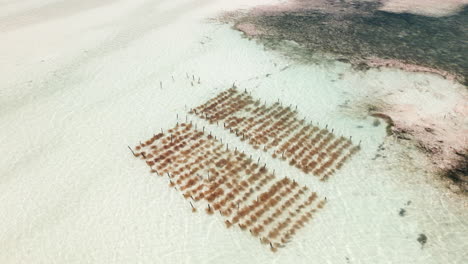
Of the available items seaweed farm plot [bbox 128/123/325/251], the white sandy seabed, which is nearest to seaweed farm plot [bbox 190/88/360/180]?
the white sandy seabed

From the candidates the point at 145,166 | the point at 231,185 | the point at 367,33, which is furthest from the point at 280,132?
the point at 367,33

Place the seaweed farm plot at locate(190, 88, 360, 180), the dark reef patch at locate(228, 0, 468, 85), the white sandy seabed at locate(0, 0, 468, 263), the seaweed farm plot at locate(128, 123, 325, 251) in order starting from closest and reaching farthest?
the white sandy seabed at locate(0, 0, 468, 263) → the seaweed farm plot at locate(128, 123, 325, 251) → the seaweed farm plot at locate(190, 88, 360, 180) → the dark reef patch at locate(228, 0, 468, 85)

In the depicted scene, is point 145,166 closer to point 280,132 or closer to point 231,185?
point 231,185

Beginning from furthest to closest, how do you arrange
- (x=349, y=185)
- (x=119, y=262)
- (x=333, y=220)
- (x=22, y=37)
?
(x=22, y=37) → (x=349, y=185) → (x=333, y=220) → (x=119, y=262)

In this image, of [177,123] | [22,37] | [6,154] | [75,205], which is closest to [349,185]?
[177,123]

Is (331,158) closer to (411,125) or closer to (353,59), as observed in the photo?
(411,125)

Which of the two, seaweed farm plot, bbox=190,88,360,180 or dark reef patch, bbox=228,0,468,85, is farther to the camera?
dark reef patch, bbox=228,0,468,85

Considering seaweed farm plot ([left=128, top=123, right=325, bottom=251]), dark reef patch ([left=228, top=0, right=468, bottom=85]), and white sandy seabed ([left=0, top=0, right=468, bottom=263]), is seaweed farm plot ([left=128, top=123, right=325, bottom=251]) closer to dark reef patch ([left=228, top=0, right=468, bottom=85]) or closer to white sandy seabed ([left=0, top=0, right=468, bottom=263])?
white sandy seabed ([left=0, top=0, right=468, bottom=263])

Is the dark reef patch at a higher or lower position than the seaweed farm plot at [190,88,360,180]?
higher
